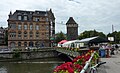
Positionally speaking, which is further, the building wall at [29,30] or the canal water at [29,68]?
the building wall at [29,30]

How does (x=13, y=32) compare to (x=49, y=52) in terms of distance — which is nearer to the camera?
(x=49, y=52)

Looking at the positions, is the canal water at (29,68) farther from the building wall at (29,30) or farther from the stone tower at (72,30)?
the stone tower at (72,30)

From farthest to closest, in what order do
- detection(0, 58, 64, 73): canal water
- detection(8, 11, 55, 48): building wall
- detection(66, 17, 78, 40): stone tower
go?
detection(66, 17, 78, 40): stone tower
detection(8, 11, 55, 48): building wall
detection(0, 58, 64, 73): canal water

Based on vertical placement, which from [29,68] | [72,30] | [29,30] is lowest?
[29,68]

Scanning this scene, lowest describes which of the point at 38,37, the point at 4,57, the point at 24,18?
the point at 4,57

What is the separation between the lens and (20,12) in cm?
7269

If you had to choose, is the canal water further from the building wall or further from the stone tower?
the stone tower

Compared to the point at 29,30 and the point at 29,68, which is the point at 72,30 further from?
the point at 29,68

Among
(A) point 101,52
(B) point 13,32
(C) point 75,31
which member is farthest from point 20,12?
(A) point 101,52

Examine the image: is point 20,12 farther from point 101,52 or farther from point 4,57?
point 101,52

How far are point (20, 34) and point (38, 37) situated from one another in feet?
20.8

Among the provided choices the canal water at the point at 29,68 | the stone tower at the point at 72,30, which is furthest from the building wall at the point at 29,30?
the canal water at the point at 29,68

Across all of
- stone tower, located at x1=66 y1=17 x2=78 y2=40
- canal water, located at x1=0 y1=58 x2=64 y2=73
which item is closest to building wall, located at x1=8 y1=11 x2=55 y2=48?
stone tower, located at x1=66 y1=17 x2=78 y2=40

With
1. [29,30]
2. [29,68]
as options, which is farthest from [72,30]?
[29,68]
